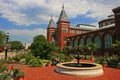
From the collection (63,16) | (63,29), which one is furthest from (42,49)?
(63,16)

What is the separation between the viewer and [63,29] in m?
72.6

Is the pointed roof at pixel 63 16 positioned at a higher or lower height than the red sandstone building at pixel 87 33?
higher

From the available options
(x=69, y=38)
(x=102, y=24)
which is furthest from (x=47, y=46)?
(x=102, y=24)

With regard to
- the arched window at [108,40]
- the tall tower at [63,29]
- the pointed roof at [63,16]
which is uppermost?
the pointed roof at [63,16]

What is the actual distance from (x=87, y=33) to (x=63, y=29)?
15.9 meters

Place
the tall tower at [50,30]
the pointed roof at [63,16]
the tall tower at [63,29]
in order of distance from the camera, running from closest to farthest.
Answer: the tall tower at [63,29] < the pointed roof at [63,16] < the tall tower at [50,30]

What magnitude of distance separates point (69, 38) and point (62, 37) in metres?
2.81

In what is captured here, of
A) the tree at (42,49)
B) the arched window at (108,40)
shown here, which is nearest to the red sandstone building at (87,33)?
the arched window at (108,40)

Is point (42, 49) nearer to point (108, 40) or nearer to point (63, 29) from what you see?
point (108, 40)

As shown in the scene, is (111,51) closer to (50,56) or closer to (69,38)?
(50,56)

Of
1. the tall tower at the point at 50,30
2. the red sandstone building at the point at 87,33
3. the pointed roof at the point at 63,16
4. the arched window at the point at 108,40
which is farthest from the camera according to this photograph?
the tall tower at the point at 50,30

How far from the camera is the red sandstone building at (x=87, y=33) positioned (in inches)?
1779

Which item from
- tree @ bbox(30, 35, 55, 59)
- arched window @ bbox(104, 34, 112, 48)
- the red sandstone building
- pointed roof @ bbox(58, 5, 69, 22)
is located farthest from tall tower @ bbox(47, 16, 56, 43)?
tree @ bbox(30, 35, 55, 59)

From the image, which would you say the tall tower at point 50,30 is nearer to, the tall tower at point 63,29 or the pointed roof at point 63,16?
the tall tower at point 63,29
